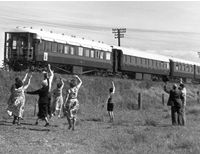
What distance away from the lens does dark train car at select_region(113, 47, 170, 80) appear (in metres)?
36.7

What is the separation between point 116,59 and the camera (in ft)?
118

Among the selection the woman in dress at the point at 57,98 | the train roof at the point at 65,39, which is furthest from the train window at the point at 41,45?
the woman in dress at the point at 57,98

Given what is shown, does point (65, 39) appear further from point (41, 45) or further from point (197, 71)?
point (197, 71)

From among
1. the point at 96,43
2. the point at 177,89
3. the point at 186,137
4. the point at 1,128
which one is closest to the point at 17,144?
the point at 1,128

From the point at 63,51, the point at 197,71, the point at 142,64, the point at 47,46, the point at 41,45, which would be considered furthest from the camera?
the point at 197,71

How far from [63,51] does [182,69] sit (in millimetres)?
25567

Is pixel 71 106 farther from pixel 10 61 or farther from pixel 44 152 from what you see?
pixel 10 61

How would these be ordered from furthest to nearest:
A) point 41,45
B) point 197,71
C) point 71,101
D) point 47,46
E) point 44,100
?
point 197,71 < point 47,46 < point 41,45 < point 44,100 < point 71,101

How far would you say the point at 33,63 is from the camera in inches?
997

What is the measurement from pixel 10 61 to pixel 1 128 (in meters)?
14.5

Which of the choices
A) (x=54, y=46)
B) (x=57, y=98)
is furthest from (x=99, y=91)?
(x=57, y=98)

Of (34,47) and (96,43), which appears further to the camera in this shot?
(96,43)

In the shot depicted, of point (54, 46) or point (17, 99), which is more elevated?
point (54, 46)

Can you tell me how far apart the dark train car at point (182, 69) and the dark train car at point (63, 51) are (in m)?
15.3
